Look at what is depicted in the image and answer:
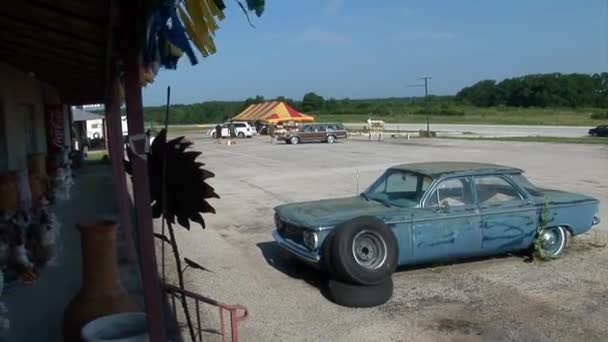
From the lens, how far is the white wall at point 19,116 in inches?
414

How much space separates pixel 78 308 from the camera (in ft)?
15.0

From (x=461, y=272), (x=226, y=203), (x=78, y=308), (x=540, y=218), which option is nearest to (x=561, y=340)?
(x=461, y=272)

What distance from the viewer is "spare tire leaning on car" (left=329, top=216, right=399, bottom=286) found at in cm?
634

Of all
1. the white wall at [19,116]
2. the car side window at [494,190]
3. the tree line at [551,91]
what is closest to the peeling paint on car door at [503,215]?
the car side window at [494,190]

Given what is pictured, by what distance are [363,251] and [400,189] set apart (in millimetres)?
1662

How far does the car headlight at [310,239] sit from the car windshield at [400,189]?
3.98 feet

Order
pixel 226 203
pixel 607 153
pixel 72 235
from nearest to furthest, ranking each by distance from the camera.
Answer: pixel 72 235 < pixel 226 203 < pixel 607 153

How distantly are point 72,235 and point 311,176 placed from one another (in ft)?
35.6

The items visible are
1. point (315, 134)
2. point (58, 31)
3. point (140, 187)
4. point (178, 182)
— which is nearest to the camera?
point (140, 187)

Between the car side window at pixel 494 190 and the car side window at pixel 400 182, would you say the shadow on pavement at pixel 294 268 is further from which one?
the car side window at pixel 494 190

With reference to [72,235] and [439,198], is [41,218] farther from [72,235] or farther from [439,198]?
[439,198]

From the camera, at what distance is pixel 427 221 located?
7.12 m

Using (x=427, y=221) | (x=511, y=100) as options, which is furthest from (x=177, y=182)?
(x=511, y=100)

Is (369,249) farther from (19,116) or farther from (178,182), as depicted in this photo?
(19,116)
